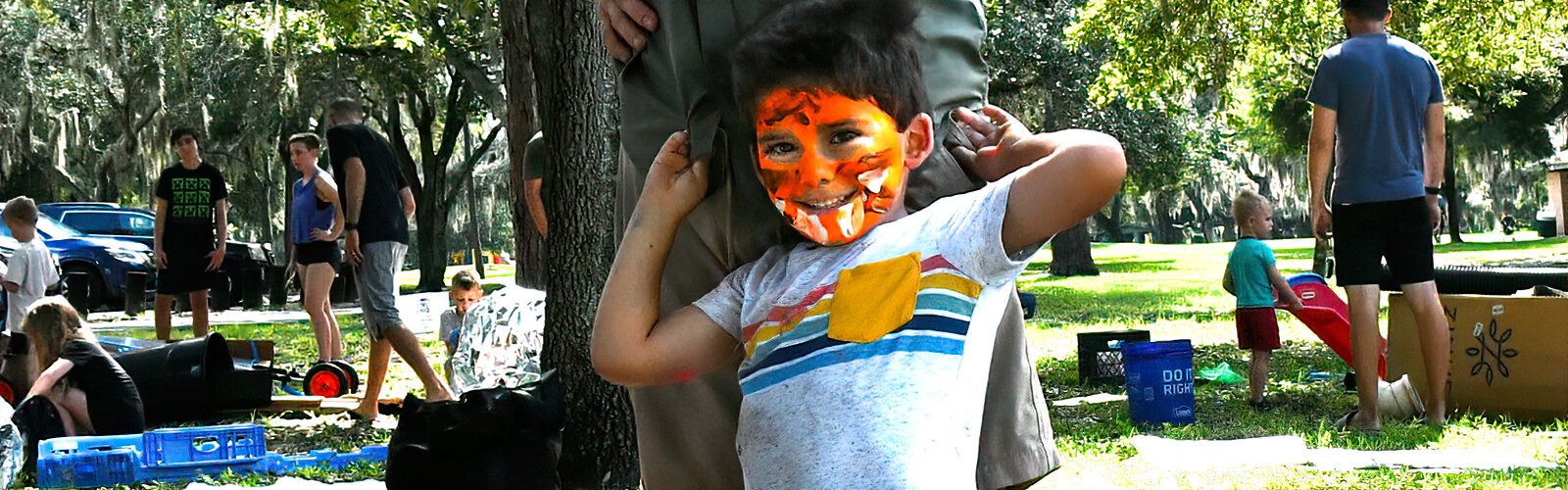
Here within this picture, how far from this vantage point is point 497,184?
46.9 m

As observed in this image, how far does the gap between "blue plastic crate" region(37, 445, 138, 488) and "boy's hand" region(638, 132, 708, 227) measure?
4.10 metres

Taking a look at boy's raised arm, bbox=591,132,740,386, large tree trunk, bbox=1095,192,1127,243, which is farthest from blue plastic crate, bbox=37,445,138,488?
large tree trunk, bbox=1095,192,1127,243

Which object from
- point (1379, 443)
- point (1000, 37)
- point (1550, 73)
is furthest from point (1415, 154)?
point (1550, 73)

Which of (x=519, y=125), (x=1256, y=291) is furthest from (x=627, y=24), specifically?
(x=519, y=125)

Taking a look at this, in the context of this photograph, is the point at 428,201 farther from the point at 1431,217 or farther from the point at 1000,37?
the point at 1431,217

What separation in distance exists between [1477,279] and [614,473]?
4616 mm

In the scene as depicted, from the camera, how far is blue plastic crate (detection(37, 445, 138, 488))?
5.76m

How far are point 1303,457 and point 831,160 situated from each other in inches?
145

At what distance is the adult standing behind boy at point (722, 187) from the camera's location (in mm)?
2568

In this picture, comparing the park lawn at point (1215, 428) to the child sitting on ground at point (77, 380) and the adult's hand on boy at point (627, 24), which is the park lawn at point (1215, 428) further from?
the adult's hand on boy at point (627, 24)

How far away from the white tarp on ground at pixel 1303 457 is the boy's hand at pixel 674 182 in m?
3.32

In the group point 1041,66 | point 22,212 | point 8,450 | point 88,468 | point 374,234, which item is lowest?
point 88,468

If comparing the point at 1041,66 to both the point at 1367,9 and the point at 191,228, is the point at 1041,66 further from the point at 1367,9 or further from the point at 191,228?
the point at 1367,9

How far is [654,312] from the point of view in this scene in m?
2.50
